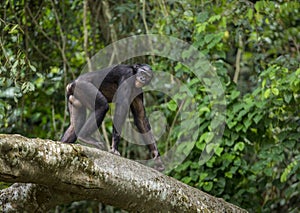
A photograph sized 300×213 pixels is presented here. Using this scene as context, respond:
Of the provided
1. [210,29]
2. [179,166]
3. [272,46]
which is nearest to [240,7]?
[210,29]

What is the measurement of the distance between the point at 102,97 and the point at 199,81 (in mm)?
1991

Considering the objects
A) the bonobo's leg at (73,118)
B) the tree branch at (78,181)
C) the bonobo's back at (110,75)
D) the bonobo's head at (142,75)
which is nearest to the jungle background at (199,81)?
the bonobo's leg at (73,118)

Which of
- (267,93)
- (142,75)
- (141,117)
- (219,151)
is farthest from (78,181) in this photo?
(219,151)

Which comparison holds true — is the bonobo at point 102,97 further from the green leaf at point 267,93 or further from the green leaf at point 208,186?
the green leaf at point 208,186

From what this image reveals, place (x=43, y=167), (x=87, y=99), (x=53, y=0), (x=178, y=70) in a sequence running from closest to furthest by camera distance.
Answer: (x=43, y=167) < (x=87, y=99) < (x=178, y=70) < (x=53, y=0)

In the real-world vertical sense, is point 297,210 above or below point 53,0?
below

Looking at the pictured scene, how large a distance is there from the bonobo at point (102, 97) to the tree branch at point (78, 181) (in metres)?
1.04

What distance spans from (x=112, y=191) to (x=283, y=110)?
3327mm

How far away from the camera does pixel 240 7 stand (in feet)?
24.1

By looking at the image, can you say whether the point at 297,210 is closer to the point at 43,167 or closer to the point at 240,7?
the point at 240,7

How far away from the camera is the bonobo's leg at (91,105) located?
5078 millimetres

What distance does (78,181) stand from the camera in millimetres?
3674

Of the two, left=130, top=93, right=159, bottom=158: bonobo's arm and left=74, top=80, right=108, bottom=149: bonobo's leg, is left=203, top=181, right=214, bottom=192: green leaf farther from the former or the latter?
left=74, top=80, right=108, bottom=149: bonobo's leg

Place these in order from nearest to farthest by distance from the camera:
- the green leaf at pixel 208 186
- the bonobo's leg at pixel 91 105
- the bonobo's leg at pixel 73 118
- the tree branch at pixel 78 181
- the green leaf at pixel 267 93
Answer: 1. the tree branch at pixel 78 181
2. the bonobo's leg at pixel 91 105
3. the bonobo's leg at pixel 73 118
4. the green leaf at pixel 267 93
5. the green leaf at pixel 208 186
